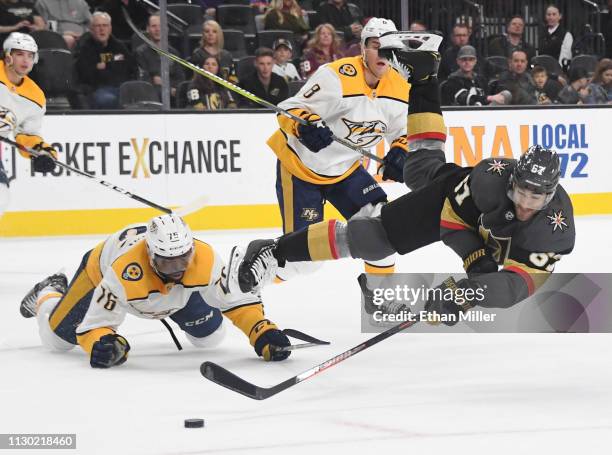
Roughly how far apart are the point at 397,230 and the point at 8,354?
1.64 m

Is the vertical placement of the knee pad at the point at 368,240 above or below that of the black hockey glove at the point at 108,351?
above

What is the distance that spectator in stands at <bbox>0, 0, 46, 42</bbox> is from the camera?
896 cm

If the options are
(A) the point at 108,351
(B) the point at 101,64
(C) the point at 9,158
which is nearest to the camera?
(A) the point at 108,351

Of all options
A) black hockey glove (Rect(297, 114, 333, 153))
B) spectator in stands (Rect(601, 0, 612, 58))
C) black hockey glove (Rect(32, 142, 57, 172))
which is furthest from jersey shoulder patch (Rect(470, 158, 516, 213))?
spectator in stands (Rect(601, 0, 612, 58))

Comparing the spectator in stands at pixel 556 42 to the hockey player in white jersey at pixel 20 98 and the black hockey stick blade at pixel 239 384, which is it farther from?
the black hockey stick blade at pixel 239 384

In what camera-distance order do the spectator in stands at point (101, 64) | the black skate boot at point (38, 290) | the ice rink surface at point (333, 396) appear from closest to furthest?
the ice rink surface at point (333, 396) → the black skate boot at point (38, 290) → the spectator in stands at point (101, 64)

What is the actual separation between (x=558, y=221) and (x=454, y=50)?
21.0ft

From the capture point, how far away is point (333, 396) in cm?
388

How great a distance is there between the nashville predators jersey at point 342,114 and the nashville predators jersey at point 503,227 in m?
1.44

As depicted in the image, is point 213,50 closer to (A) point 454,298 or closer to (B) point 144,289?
(B) point 144,289

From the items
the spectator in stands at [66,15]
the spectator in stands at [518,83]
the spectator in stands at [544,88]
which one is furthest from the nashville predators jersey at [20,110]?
the spectator in stands at [544,88]

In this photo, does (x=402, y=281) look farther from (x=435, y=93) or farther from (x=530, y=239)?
(x=530, y=239)

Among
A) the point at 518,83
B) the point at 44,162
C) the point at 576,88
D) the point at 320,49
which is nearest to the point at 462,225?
the point at 44,162

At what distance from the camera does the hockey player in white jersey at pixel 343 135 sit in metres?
5.48
